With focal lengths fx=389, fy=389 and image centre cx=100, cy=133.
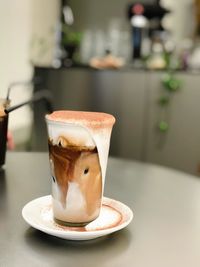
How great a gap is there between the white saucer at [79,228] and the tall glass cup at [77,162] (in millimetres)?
15

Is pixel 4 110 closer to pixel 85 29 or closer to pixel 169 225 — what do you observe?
pixel 169 225

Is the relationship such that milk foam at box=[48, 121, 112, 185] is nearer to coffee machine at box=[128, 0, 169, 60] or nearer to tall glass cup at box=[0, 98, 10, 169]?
tall glass cup at box=[0, 98, 10, 169]

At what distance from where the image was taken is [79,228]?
567 mm

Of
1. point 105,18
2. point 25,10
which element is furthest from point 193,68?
point 25,10

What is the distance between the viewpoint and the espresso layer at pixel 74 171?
0.55m

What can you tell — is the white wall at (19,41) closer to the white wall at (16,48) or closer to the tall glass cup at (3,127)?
the white wall at (16,48)

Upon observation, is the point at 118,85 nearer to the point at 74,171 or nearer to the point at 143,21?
the point at 143,21

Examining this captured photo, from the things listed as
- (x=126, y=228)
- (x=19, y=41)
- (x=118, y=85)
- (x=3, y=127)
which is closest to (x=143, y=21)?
(x=118, y=85)

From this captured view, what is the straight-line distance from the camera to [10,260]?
49 centimetres

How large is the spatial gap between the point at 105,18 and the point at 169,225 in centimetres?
238

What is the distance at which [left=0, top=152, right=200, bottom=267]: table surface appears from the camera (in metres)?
0.51

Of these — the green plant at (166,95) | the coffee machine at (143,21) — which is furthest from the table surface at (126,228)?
the coffee machine at (143,21)

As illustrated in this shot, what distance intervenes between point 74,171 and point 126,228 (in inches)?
5.2

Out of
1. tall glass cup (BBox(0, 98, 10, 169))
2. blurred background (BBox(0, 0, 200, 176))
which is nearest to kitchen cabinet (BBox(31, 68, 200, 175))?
blurred background (BBox(0, 0, 200, 176))
